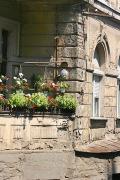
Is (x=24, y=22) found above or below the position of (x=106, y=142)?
above

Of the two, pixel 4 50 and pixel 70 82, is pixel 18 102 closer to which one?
pixel 70 82

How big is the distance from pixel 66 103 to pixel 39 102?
3.76 ft

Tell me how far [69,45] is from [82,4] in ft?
4.16

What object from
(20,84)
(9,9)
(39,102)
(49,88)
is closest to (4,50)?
(9,9)

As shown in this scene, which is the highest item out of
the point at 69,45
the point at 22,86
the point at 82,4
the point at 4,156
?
the point at 82,4

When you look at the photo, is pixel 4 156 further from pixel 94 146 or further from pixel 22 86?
pixel 94 146

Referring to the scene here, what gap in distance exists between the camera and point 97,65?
2094cm

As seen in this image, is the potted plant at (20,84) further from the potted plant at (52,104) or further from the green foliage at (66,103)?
the green foliage at (66,103)

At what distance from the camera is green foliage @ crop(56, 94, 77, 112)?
57.1 feet

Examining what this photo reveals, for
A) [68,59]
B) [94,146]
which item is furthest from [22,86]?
[94,146]

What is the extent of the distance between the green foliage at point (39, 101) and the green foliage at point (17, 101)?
288mm

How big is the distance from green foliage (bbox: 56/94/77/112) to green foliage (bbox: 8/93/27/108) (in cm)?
142

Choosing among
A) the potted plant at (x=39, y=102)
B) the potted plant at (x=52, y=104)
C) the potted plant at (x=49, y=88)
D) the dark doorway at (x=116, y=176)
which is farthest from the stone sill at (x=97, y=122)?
the potted plant at (x=39, y=102)

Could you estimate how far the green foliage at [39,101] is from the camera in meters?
16.5
